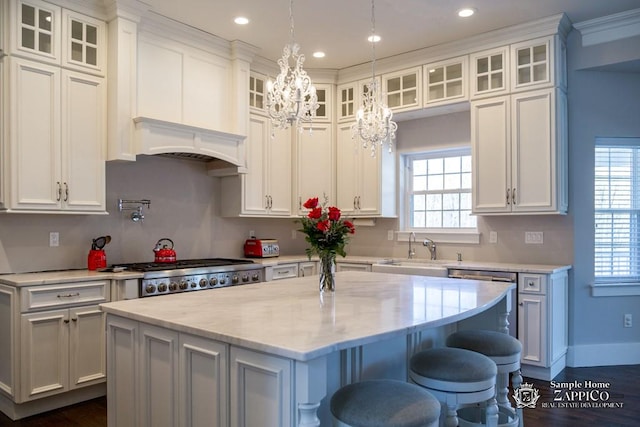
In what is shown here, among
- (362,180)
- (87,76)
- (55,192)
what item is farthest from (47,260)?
(362,180)

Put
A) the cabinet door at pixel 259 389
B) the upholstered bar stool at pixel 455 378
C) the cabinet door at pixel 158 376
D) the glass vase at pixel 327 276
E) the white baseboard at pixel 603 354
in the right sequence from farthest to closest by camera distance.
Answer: the white baseboard at pixel 603 354, the glass vase at pixel 327 276, the upholstered bar stool at pixel 455 378, the cabinet door at pixel 158 376, the cabinet door at pixel 259 389

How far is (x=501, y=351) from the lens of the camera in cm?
254

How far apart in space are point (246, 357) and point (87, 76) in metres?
2.93

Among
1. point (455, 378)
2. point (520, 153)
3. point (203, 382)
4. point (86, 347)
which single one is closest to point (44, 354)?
point (86, 347)

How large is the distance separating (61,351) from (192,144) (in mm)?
1937

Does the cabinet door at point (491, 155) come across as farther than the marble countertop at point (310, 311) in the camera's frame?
Yes

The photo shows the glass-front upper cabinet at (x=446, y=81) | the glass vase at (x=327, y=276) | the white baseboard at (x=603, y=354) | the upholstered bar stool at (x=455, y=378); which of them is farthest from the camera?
the glass-front upper cabinet at (x=446, y=81)

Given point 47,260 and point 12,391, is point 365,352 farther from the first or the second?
point 47,260

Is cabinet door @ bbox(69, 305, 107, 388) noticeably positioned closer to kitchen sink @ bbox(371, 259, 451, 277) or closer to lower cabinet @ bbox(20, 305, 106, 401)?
lower cabinet @ bbox(20, 305, 106, 401)

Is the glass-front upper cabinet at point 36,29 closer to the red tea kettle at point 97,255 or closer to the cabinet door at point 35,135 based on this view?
the cabinet door at point 35,135

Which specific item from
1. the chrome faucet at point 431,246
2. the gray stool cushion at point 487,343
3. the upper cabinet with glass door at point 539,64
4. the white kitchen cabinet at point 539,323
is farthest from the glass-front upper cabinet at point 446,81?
the gray stool cushion at point 487,343

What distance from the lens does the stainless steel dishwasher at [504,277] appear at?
3.95 metres

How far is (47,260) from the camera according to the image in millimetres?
3721

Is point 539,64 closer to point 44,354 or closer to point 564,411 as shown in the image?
point 564,411
